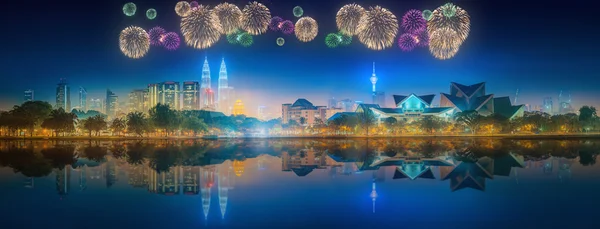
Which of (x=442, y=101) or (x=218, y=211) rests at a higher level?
(x=442, y=101)

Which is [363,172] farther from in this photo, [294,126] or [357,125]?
[294,126]

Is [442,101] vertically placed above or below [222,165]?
above

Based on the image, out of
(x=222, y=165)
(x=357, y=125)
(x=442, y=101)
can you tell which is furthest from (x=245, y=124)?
(x=222, y=165)

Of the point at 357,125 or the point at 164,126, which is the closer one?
the point at 164,126

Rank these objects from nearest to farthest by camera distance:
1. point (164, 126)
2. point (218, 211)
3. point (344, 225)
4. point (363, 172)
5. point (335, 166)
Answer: point (344, 225) < point (218, 211) < point (363, 172) < point (335, 166) < point (164, 126)

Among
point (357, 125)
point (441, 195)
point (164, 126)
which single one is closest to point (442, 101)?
point (357, 125)

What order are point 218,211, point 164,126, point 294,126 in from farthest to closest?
point 294,126
point 164,126
point 218,211

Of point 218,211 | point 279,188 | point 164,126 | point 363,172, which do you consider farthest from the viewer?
point 164,126

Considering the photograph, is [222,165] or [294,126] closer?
[222,165]

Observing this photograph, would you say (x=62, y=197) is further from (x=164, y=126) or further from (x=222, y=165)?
(x=164, y=126)
